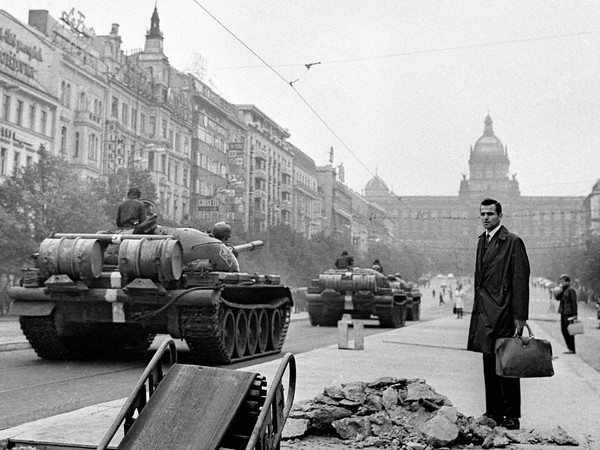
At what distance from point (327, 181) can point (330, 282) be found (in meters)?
78.6

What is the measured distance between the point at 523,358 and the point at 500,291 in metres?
0.59

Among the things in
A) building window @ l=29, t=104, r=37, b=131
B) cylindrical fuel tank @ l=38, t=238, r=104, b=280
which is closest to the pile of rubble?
cylindrical fuel tank @ l=38, t=238, r=104, b=280

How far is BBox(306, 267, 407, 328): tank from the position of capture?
25.3 metres

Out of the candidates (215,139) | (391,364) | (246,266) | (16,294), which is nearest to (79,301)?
(16,294)

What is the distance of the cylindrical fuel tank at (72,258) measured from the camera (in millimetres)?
11781

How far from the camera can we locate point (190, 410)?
445cm

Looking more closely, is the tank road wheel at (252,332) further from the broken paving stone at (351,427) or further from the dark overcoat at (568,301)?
the broken paving stone at (351,427)

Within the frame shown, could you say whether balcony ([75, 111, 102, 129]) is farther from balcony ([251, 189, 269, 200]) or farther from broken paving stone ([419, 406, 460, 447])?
broken paving stone ([419, 406, 460, 447])

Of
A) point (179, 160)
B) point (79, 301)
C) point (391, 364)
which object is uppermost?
point (179, 160)

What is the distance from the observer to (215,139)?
215ft

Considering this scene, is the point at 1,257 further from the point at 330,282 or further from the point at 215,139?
the point at 215,139

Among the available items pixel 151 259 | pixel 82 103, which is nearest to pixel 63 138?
pixel 82 103

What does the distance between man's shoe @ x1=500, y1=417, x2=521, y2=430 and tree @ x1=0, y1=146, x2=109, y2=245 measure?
82.4ft

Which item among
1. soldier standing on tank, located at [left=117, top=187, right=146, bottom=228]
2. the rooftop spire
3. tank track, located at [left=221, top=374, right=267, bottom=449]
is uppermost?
the rooftop spire
